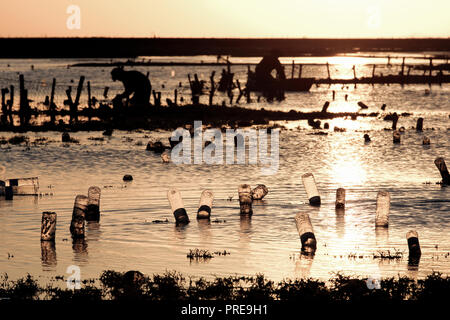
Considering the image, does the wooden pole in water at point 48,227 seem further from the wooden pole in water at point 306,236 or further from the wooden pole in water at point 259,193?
the wooden pole in water at point 259,193

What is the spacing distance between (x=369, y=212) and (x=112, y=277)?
9842 millimetres

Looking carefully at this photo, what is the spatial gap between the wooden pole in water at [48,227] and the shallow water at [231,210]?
0.26m

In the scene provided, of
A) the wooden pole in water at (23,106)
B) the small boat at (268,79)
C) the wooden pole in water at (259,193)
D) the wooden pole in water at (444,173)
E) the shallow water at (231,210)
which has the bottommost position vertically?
the shallow water at (231,210)

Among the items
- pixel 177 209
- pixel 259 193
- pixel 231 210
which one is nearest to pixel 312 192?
pixel 259 193

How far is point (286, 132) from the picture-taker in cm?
4816

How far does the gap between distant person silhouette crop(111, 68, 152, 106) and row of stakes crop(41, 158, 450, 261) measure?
107ft

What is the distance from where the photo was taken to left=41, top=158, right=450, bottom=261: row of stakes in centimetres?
1776

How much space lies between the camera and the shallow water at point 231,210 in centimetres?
1688

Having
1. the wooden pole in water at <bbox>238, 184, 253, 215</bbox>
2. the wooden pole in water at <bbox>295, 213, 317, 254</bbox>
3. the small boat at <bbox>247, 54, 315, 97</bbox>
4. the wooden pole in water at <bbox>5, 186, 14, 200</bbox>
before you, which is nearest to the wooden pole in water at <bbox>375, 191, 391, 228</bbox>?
the wooden pole in water at <bbox>238, 184, 253, 215</bbox>

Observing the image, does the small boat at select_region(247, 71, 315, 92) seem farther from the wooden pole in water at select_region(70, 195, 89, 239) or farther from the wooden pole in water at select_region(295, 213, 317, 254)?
the wooden pole in water at select_region(295, 213, 317, 254)

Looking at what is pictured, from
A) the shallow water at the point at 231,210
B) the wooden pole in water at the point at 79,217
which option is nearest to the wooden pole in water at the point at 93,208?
the shallow water at the point at 231,210

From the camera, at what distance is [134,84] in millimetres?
57562

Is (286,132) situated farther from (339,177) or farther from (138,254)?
(138,254)
